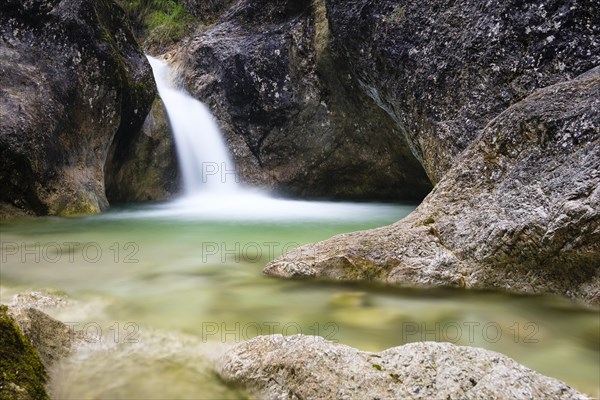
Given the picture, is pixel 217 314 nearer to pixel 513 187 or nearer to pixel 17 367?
pixel 17 367

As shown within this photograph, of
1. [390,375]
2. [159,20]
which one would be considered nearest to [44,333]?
[390,375]

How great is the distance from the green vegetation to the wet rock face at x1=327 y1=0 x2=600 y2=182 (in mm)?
9734

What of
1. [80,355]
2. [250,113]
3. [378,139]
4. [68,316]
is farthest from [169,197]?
[80,355]

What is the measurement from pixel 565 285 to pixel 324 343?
2208mm

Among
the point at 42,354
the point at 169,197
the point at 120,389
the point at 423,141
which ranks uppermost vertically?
the point at 423,141

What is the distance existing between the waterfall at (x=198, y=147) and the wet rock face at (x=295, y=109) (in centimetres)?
31

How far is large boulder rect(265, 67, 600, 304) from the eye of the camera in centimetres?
366

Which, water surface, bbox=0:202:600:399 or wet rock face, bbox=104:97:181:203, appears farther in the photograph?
wet rock face, bbox=104:97:181:203

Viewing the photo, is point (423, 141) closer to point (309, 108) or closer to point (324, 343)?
point (309, 108)

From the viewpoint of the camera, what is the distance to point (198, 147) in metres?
12.2

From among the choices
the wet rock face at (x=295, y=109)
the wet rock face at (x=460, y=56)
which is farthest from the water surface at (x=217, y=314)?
the wet rock face at (x=295, y=109)

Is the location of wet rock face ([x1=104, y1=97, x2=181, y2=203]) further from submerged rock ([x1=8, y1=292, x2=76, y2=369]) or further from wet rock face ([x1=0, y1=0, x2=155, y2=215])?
submerged rock ([x1=8, y1=292, x2=76, y2=369])

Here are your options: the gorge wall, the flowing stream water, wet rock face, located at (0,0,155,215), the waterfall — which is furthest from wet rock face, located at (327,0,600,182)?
the waterfall

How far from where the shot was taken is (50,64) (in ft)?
28.5
